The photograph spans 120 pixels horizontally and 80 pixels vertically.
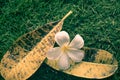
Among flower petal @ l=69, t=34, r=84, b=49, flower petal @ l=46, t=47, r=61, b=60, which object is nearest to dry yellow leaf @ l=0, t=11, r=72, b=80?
flower petal @ l=46, t=47, r=61, b=60

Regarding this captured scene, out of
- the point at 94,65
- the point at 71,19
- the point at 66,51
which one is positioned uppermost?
the point at 71,19

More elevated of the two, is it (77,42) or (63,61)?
(77,42)

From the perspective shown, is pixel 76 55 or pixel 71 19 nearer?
pixel 76 55

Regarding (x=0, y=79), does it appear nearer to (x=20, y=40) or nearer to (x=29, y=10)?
(x=20, y=40)

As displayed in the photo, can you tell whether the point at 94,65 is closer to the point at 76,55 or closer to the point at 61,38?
the point at 76,55

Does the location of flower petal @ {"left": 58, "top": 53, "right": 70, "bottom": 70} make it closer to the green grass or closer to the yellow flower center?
the yellow flower center

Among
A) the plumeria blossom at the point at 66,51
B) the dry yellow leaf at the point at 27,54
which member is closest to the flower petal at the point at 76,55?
the plumeria blossom at the point at 66,51

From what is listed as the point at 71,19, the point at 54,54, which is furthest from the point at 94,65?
the point at 71,19
